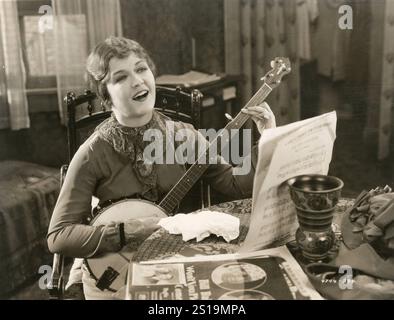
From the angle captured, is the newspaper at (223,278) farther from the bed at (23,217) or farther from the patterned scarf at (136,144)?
the bed at (23,217)

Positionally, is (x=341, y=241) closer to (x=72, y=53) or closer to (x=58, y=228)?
(x=58, y=228)

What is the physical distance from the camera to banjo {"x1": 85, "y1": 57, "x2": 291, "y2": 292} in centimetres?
130

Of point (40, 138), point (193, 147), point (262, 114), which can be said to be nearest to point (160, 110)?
point (193, 147)

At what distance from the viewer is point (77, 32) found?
2.36 m

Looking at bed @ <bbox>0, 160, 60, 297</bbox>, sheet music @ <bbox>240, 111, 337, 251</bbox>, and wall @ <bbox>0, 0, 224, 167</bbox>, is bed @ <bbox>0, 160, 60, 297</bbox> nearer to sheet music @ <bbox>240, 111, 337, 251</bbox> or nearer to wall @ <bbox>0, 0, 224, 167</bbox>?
wall @ <bbox>0, 0, 224, 167</bbox>

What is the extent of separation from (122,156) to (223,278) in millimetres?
683

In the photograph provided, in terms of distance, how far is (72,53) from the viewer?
7.76ft

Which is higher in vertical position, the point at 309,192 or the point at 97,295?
the point at 309,192

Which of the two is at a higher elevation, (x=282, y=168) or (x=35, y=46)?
(x=35, y=46)

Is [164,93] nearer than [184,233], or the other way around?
[184,233]

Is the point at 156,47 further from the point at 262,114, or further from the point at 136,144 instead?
the point at 262,114

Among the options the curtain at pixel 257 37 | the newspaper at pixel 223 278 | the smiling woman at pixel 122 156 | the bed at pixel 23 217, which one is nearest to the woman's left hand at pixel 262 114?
the smiling woman at pixel 122 156


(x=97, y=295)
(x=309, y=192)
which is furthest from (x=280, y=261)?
(x=97, y=295)
